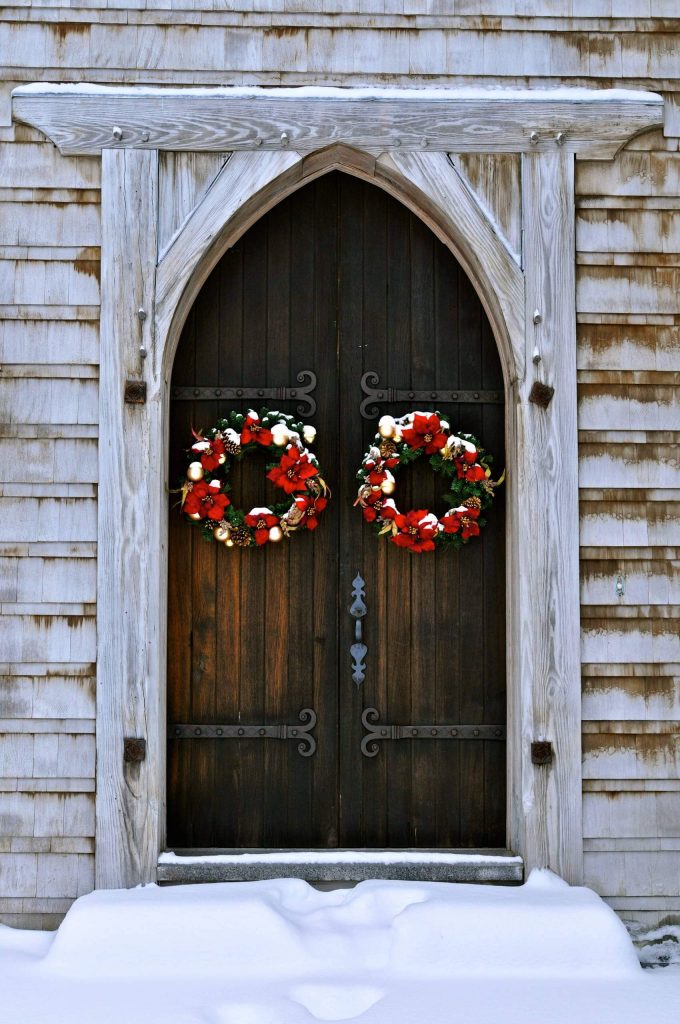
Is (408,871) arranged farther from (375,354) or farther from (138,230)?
(138,230)

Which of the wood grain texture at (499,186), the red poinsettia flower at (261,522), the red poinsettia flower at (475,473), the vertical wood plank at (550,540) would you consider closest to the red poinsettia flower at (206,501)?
the red poinsettia flower at (261,522)

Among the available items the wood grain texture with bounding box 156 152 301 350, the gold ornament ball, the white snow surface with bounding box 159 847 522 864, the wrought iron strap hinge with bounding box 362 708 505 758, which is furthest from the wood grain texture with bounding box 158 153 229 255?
the white snow surface with bounding box 159 847 522 864

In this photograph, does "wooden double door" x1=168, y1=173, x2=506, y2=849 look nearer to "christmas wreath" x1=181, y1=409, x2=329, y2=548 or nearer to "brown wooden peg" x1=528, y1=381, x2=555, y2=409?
→ "christmas wreath" x1=181, y1=409, x2=329, y2=548

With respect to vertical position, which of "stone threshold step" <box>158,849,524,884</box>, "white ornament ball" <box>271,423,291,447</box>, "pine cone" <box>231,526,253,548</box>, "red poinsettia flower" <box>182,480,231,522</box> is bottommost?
"stone threshold step" <box>158,849,524,884</box>

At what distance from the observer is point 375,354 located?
3.48m

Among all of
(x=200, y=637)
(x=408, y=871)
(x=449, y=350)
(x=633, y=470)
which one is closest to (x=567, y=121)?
(x=449, y=350)

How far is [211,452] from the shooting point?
10.8 ft

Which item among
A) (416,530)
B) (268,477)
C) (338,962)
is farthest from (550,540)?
(338,962)

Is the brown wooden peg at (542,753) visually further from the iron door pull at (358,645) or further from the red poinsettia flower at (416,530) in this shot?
the red poinsettia flower at (416,530)

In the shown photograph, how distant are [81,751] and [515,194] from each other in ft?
8.20

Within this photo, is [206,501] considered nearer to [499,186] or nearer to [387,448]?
A: [387,448]

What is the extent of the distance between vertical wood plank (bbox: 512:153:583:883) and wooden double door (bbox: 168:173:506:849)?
0.21 meters

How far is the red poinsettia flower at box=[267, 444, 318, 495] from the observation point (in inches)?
129

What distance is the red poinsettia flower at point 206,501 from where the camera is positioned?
3281mm
